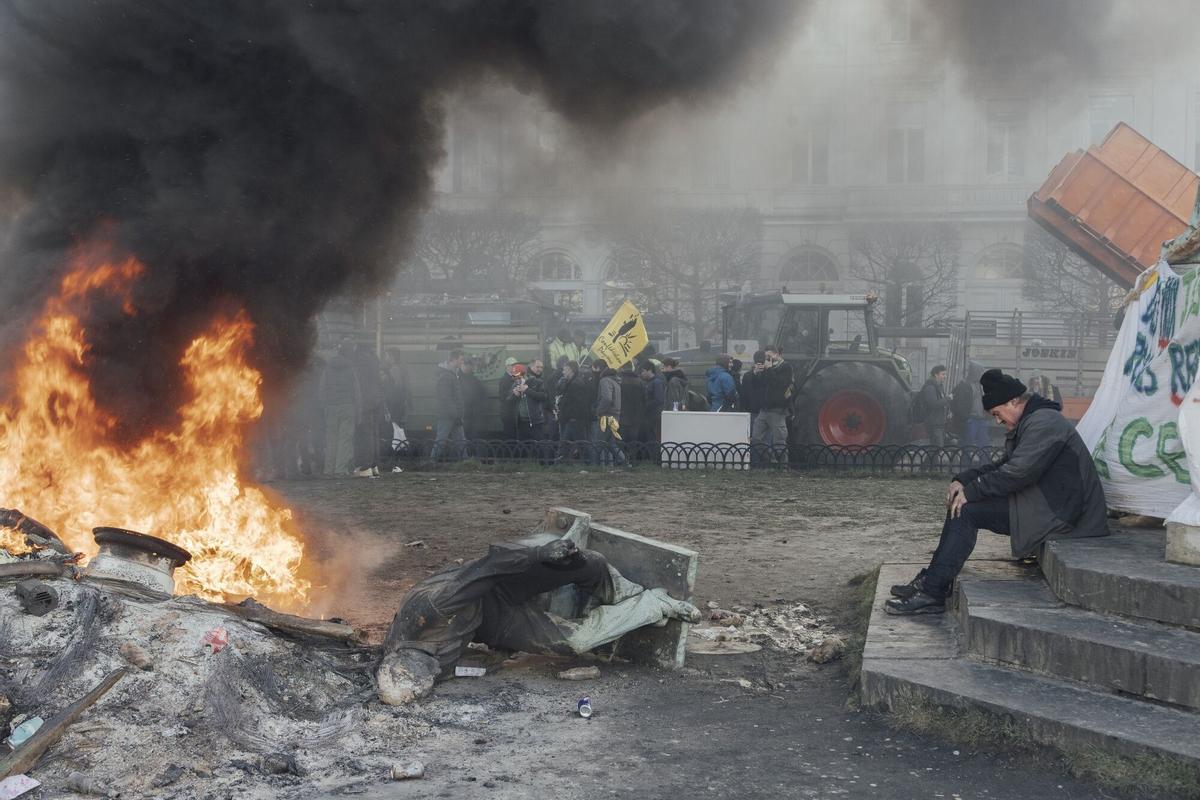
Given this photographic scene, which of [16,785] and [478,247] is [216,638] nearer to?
[16,785]

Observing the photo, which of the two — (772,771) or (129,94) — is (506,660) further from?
(129,94)

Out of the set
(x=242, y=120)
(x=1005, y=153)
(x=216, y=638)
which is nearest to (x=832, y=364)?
(x=242, y=120)

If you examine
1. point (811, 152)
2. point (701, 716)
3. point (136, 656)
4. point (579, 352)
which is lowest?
point (701, 716)

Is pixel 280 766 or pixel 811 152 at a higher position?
pixel 811 152

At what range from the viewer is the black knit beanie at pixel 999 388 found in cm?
575

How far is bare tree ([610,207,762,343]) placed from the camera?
29453mm

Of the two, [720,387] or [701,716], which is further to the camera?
[720,387]

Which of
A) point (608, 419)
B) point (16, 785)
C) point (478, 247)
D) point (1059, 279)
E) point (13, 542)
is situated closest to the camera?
point (16, 785)

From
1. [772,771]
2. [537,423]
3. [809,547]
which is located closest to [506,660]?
[772,771]

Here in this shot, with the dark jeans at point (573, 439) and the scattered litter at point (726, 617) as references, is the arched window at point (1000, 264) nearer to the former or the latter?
the dark jeans at point (573, 439)

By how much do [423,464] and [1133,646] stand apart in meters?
11.5

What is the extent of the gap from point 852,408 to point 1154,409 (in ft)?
31.1

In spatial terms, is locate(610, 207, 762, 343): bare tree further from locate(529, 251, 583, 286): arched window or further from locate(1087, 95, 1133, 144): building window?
locate(1087, 95, 1133, 144): building window

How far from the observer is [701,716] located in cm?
471
